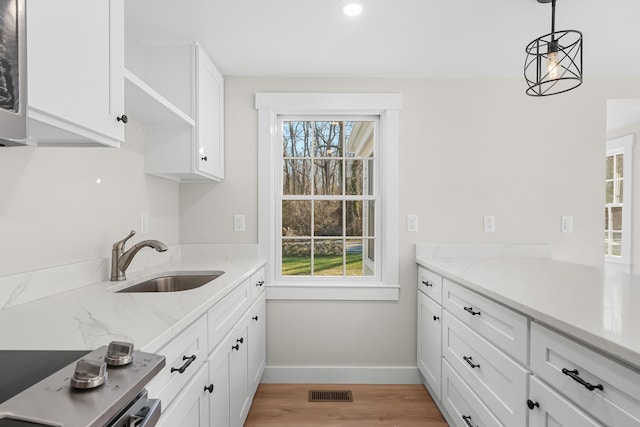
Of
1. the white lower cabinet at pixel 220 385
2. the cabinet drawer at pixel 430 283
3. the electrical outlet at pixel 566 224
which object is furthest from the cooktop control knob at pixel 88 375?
the electrical outlet at pixel 566 224

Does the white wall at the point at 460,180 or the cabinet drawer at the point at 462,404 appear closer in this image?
the cabinet drawer at the point at 462,404

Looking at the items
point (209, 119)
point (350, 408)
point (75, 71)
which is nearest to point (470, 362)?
point (350, 408)

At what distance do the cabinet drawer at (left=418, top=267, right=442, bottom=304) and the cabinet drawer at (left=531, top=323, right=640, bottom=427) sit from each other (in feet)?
3.14

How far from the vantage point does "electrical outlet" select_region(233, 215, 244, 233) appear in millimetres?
2662

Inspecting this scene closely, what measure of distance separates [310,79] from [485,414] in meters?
2.32

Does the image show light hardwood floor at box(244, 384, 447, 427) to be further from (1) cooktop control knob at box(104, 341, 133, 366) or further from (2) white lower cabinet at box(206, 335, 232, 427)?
(1) cooktop control knob at box(104, 341, 133, 366)

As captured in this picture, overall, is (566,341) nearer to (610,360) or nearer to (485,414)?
(610,360)

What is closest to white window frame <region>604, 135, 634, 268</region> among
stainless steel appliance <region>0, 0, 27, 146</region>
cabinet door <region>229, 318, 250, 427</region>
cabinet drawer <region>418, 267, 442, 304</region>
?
cabinet drawer <region>418, 267, 442, 304</region>

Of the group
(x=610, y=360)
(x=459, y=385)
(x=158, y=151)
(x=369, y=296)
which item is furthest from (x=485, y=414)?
(x=158, y=151)

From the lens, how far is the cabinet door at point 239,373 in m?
1.70

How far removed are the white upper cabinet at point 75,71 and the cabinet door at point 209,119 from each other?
2.95ft

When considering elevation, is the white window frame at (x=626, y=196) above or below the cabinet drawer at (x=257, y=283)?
above

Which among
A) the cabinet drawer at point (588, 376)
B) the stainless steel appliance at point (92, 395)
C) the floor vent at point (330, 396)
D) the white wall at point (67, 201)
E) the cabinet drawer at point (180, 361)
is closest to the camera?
the stainless steel appliance at point (92, 395)

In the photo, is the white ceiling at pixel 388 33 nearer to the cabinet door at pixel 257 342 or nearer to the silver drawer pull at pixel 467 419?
the cabinet door at pixel 257 342
